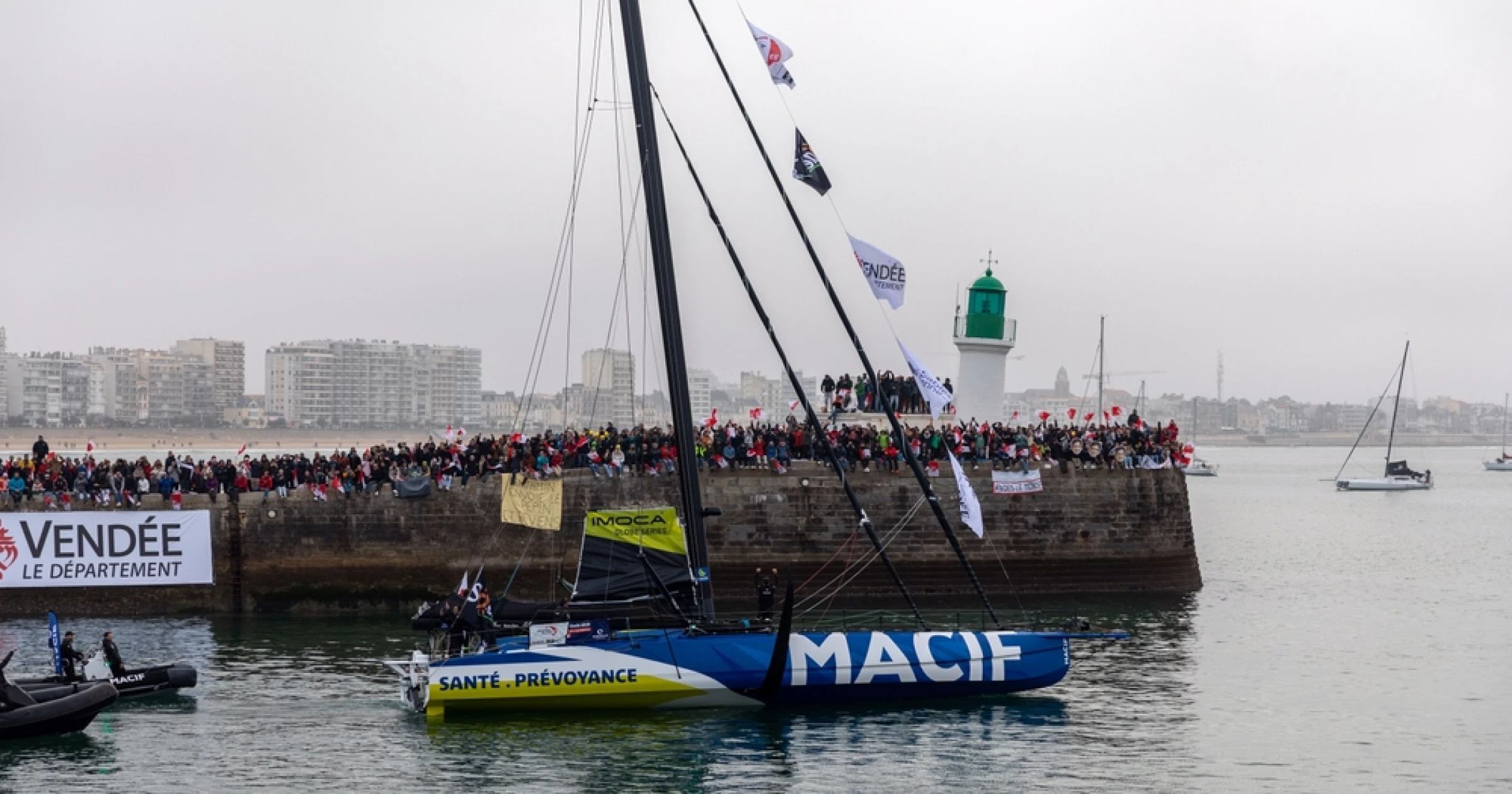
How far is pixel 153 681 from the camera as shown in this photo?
1095 inches

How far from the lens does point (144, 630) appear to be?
34625mm

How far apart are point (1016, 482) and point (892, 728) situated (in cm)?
1427

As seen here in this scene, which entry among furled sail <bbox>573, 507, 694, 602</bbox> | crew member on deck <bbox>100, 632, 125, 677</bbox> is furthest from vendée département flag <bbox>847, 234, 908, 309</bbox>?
crew member on deck <bbox>100, 632, 125, 677</bbox>

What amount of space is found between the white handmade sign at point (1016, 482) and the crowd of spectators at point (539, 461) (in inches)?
10.1

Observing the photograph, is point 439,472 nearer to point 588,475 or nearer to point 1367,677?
point 588,475

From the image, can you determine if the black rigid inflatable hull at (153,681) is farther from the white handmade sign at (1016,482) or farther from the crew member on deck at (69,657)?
the white handmade sign at (1016,482)

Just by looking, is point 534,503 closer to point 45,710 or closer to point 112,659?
point 112,659

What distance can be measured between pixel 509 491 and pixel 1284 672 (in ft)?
55.0

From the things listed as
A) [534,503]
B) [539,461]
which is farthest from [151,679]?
[539,461]

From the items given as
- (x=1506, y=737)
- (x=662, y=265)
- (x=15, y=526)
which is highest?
(x=662, y=265)

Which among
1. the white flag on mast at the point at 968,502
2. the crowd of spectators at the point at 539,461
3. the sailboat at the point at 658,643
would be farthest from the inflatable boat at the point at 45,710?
the white flag on mast at the point at 968,502

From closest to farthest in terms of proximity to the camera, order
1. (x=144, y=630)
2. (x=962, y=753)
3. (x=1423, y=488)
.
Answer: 1. (x=962, y=753)
2. (x=144, y=630)
3. (x=1423, y=488)

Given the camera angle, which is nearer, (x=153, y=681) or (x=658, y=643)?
(x=658, y=643)

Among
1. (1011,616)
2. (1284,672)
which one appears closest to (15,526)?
(1011,616)
